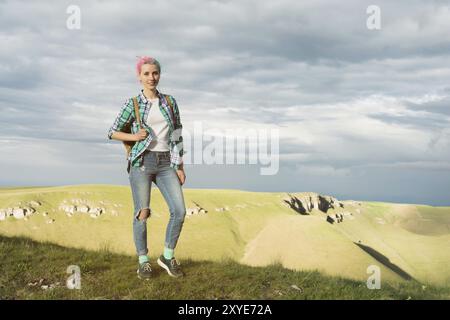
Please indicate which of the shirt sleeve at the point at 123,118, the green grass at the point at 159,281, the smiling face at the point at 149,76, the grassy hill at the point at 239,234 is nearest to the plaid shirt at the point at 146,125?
the shirt sleeve at the point at 123,118

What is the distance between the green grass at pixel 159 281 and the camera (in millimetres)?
9742

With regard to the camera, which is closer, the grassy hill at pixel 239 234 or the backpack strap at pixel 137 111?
the backpack strap at pixel 137 111

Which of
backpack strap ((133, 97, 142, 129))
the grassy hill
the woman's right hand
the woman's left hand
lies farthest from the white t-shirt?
the grassy hill

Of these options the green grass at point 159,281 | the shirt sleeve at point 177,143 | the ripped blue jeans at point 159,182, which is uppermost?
the shirt sleeve at point 177,143

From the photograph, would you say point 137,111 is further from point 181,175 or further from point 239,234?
point 239,234

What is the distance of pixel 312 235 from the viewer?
94.8 m

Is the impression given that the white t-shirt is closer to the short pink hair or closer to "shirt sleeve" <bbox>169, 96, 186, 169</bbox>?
"shirt sleeve" <bbox>169, 96, 186, 169</bbox>

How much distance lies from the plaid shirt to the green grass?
118 inches

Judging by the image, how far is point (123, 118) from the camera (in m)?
9.74

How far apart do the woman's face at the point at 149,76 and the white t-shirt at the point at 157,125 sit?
0.37m

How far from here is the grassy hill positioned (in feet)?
282

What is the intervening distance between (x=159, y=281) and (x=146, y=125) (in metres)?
3.86

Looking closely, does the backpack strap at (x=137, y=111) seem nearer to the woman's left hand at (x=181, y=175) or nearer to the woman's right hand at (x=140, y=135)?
the woman's right hand at (x=140, y=135)
